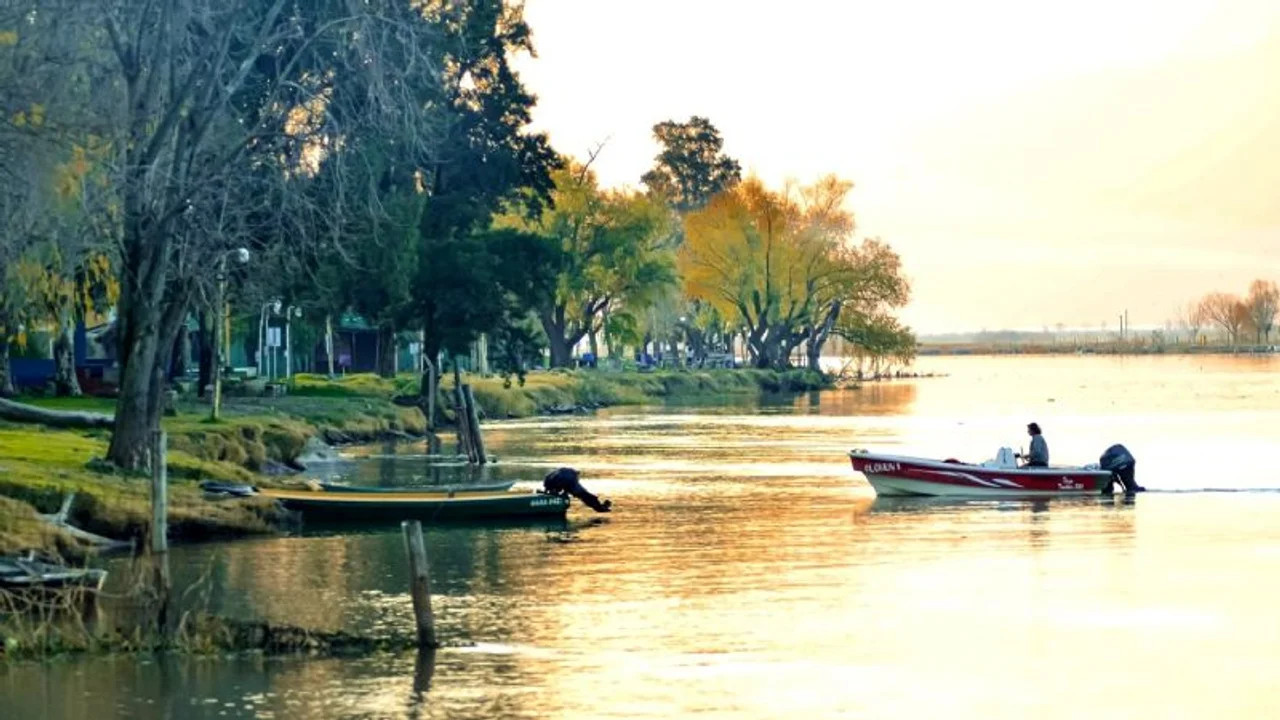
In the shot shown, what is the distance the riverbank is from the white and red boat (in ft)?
50.2

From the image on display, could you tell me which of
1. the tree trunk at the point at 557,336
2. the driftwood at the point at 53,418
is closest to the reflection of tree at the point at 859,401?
the tree trunk at the point at 557,336

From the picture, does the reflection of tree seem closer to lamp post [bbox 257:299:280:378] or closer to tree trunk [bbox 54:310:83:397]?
lamp post [bbox 257:299:280:378]

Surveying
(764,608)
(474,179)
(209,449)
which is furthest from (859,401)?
(764,608)

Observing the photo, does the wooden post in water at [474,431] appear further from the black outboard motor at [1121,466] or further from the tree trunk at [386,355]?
the tree trunk at [386,355]

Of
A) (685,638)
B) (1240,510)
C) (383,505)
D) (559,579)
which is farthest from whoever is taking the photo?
(1240,510)

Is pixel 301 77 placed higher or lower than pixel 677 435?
higher

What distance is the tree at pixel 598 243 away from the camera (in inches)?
4737

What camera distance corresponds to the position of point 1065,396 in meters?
132

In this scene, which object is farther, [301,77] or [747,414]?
[747,414]

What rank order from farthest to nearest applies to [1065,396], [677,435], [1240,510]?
[1065,396], [677,435], [1240,510]

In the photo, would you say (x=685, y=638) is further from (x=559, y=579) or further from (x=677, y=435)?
(x=677, y=435)

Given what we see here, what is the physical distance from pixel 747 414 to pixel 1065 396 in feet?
119

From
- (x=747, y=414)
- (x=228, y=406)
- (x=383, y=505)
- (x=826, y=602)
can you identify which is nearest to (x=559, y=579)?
(x=826, y=602)

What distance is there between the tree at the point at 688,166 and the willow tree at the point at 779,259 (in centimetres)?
1838
